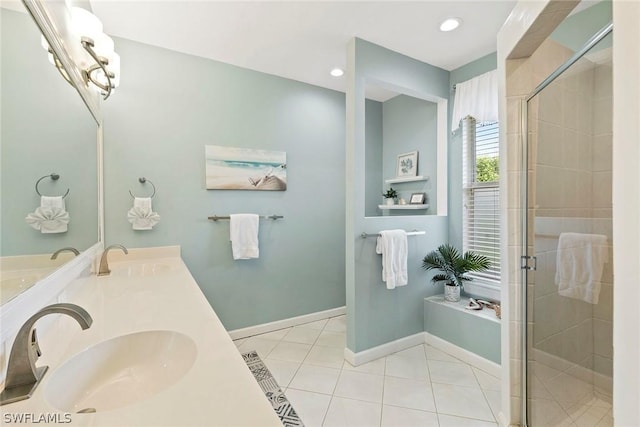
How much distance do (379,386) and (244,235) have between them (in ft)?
5.23

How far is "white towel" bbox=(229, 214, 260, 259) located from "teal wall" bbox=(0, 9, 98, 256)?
118 cm

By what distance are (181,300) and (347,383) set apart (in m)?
1.37

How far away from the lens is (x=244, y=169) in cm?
257

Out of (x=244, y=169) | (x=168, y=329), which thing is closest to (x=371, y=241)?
(x=244, y=169)

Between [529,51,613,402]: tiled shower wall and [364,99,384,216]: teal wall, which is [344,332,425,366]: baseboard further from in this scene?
[364,99,384,216]: teal wall

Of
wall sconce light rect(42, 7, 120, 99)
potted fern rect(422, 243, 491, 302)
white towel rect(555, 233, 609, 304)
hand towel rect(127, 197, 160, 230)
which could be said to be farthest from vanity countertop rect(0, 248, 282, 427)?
potted fern rect(422, 243, 491, 302)

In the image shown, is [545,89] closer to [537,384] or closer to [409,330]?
[537,384]

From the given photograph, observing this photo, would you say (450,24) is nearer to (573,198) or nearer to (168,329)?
(573,198)

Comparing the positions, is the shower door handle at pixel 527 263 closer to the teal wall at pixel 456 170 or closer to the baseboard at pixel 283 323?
the teal wall at pixel 456 170

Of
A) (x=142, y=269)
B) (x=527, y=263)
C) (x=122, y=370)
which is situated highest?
(x=527, y=263)

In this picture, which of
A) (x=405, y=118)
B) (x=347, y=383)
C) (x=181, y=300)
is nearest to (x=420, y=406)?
(x=347, y=383)

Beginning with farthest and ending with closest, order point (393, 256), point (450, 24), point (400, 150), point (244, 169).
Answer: point (400, 150)
point (244, 169)
point (393, 256)
point (450, 24)

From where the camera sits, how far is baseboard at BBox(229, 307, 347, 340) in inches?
102

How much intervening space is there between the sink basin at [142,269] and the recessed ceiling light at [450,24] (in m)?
2.58
